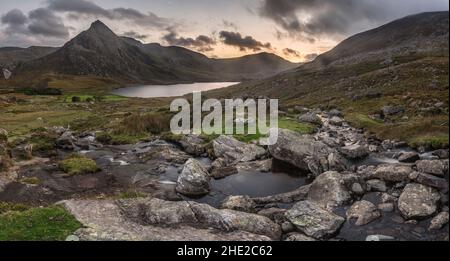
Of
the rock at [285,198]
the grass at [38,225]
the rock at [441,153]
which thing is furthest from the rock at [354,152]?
the grass at [38,225]

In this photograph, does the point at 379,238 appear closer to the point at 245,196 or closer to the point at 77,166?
the point at 245,196

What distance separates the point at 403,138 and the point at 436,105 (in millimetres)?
23348

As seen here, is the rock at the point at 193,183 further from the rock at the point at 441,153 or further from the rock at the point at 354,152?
the rock at the point at 441,153

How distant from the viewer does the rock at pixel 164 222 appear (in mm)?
21391

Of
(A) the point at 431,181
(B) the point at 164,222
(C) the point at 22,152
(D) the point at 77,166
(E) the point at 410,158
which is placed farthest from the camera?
(C) the point at 22,152

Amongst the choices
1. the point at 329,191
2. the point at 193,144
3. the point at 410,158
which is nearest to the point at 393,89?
the point at 410,158

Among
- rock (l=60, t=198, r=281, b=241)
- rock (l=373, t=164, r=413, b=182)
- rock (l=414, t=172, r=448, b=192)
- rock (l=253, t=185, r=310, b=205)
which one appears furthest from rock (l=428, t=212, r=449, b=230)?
rock (l=253, t=185, r=310, b=205)

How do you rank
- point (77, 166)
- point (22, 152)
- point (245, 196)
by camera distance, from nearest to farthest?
point (245, 196)
point (77, 166)
point (22, 152)

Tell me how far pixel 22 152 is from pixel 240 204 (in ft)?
94.6

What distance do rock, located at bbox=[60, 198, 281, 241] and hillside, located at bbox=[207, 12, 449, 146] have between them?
27332 millimetres

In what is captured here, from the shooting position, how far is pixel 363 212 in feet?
82.4

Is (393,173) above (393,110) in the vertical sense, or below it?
below

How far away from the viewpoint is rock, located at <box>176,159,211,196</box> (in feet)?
105
